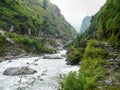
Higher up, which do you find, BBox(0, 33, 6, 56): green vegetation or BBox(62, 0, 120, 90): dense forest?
BBox(0, 33, 6, 56): green vegetation

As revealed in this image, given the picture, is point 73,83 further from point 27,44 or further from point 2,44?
point 27,44

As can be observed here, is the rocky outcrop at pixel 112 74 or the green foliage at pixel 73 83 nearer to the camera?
the green foliage at pixel 73 83

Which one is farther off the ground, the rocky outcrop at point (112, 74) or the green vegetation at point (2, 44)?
the green vegetation at point (2, 44)

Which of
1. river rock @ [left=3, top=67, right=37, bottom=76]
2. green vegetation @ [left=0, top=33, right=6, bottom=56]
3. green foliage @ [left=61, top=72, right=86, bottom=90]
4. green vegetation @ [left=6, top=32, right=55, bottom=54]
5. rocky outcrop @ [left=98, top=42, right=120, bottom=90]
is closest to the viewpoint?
green foliage @ [left=61, top=72, right=86, bottom=90]

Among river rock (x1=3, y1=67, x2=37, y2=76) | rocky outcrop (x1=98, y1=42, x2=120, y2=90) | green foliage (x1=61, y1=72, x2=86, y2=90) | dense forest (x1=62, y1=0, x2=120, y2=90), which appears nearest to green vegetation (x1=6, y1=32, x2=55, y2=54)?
river rock (x1=3, y1=67, x2=37, y2=76)

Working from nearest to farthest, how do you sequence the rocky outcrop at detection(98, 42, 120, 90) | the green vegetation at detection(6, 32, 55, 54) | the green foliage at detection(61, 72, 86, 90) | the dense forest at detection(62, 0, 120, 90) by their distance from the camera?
the green foliage at detection(61, 72, 86, 90) < the dense forest at detection(62, 0, 120, 90) < the rocky outcrop at detection(98, 42, 120, 90) < the green vegetation at detection(6, 32, 55, 54)

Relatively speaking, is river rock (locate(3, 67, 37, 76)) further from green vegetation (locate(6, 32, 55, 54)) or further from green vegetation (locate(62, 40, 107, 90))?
green vegetation (locate(6, 32, 55, 54))

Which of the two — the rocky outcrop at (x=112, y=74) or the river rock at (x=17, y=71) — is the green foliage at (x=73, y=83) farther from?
the river rock at (x=17, y=71)

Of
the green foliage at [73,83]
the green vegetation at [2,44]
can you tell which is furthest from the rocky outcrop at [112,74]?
the green vegetation at [2,44]

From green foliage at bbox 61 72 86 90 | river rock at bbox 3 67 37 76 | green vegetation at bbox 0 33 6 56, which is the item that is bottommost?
green foliage at bbox 61 72 86 90

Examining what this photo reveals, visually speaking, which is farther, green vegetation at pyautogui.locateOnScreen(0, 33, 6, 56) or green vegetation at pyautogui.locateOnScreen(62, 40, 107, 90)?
green vegetation at pyautogui.locateOnScreen(0, 33, 6, 56)

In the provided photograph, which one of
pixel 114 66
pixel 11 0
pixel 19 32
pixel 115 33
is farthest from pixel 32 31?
pixel 114 66

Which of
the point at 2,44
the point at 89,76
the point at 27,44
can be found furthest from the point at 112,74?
the point at 27,44

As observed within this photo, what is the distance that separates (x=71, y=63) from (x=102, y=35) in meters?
17.8
